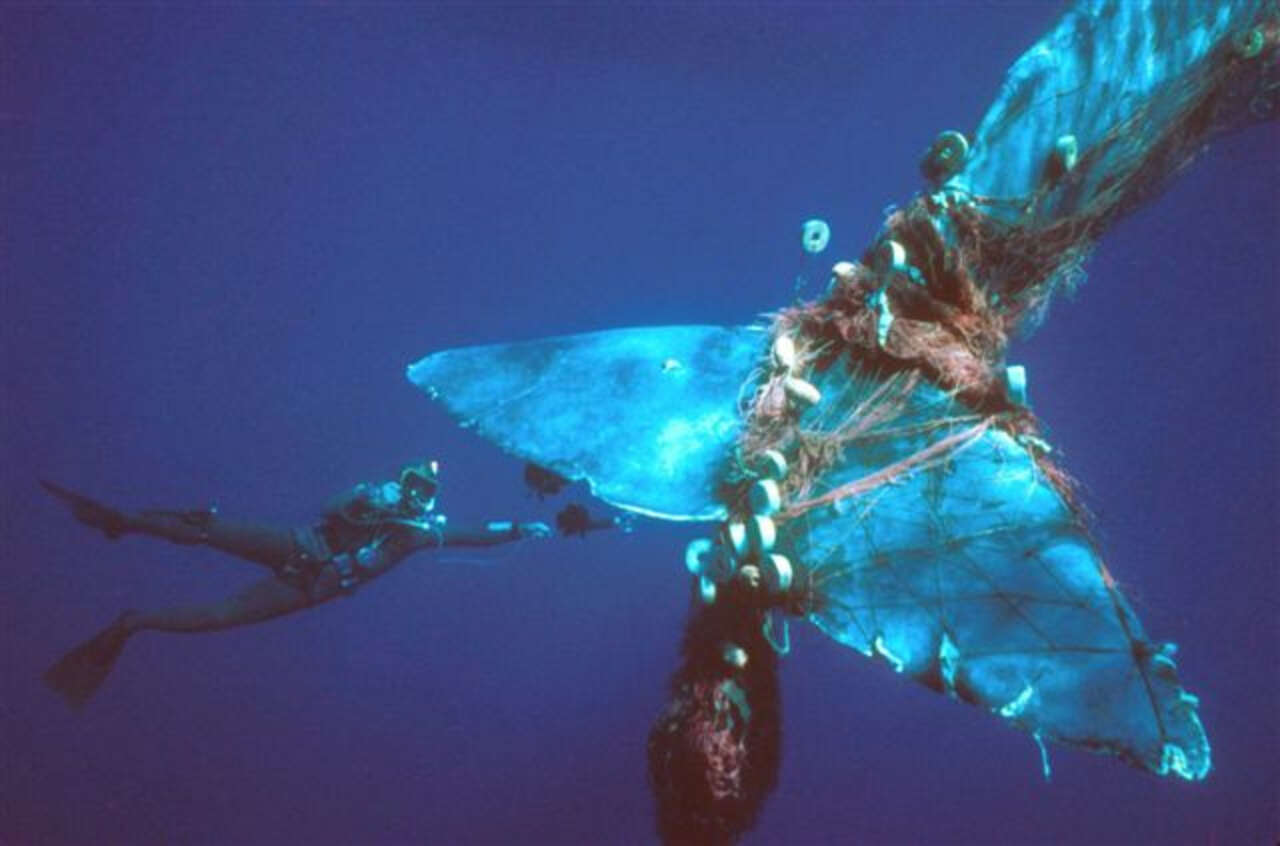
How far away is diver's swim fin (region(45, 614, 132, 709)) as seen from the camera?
7199 mm

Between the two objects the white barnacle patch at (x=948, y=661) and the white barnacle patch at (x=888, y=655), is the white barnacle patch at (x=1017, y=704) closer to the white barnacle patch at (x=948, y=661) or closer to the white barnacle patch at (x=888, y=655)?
the white barnacle patch at (x=948, y=661)

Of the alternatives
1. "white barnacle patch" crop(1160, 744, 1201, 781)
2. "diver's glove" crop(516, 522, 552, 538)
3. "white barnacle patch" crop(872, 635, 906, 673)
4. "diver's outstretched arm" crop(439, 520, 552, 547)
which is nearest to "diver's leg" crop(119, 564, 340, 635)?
"diver's outstretched arm" crop(439, 520, 552, 547)

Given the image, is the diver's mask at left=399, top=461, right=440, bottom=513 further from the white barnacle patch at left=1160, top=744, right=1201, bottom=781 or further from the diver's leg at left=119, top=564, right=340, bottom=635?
the white barnacle patch at left=1160, top=744, right=1201, bottom=781

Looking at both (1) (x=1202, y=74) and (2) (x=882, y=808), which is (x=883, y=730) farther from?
(1) (x=1202, y=74)

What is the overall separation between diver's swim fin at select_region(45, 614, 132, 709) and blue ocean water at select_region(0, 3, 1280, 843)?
12.4m

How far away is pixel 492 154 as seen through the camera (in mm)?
30281

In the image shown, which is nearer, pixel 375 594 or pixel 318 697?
pixel 318 697

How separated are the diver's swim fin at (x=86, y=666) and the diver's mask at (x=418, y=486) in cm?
296

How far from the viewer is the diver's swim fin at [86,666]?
7.20 meters

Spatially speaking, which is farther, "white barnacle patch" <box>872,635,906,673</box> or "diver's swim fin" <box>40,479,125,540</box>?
"diver's swim fin" <box>40,479,125,540</box>

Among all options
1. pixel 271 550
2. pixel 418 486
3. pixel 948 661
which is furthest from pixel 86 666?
pixel 948 661

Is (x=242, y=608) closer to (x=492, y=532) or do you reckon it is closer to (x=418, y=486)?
(x=418, y=486)

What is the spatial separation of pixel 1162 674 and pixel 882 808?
62.9 ft

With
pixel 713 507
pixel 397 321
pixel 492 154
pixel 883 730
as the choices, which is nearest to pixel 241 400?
pixel 397 321
